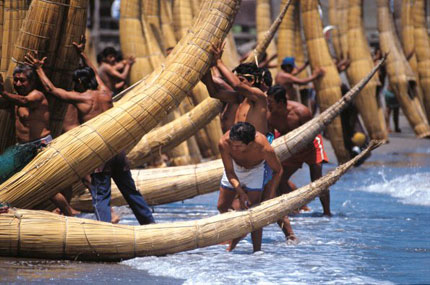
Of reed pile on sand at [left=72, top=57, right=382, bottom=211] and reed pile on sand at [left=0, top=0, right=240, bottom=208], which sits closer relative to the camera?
reed pile on sand at [left=0, top=0, right=240, bottom=208]

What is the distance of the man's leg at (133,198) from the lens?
346 inches

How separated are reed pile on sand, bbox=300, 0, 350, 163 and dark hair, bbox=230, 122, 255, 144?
794cm

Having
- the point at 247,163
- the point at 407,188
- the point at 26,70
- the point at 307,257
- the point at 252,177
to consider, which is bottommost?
the point at 407,188

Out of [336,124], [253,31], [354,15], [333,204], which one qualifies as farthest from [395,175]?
[253,31]

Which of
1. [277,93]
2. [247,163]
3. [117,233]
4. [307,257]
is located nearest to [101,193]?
[117,233]

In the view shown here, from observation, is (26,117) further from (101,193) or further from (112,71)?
(112,71)

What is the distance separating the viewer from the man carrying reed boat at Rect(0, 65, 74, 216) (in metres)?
7.94

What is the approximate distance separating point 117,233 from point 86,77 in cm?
204

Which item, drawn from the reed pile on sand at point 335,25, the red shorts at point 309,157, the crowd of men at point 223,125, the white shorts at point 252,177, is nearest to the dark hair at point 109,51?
the red shorts at point 309,157

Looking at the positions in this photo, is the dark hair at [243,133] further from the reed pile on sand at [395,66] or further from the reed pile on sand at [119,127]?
the reed pile on sand at [395,66]

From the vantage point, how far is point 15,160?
26.1 feet

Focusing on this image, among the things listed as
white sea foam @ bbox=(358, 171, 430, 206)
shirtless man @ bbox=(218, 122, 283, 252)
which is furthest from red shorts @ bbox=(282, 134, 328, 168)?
shirtless man @ bbox=(218, 122, 283, 252)

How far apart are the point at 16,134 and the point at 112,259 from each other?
1722 millimetres

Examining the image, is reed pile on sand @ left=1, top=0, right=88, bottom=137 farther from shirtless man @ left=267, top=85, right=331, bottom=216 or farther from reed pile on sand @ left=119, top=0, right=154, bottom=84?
reed pile on sand @ left=119, top=0, right=154, bottom=84
